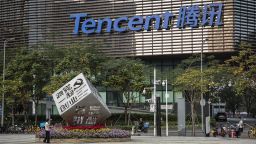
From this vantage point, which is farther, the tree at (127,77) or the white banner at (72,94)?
the tree at (127,77)

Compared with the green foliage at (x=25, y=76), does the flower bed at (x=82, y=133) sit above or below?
below

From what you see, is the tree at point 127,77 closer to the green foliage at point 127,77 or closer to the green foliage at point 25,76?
the green foliage at point 127,77

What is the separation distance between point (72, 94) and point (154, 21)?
112 feet

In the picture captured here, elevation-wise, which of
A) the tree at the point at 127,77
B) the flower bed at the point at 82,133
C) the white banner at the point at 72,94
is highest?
the tree at the point at 127,77

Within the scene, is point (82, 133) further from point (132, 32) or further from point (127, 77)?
point (132, 32)

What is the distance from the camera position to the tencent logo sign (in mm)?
59438

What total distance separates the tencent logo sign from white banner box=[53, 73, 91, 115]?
32.6 metres

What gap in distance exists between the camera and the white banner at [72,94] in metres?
29.7

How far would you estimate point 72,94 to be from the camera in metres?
30.0

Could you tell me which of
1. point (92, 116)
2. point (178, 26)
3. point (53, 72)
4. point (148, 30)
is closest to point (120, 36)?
point (148, 30)

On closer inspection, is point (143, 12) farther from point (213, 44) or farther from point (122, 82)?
point (122, 82)

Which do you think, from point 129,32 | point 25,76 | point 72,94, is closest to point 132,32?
point 129,32

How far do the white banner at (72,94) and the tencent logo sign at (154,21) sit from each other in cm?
3262

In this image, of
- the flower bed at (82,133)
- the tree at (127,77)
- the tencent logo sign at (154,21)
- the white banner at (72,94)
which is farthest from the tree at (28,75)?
the white banner at (72,94)
